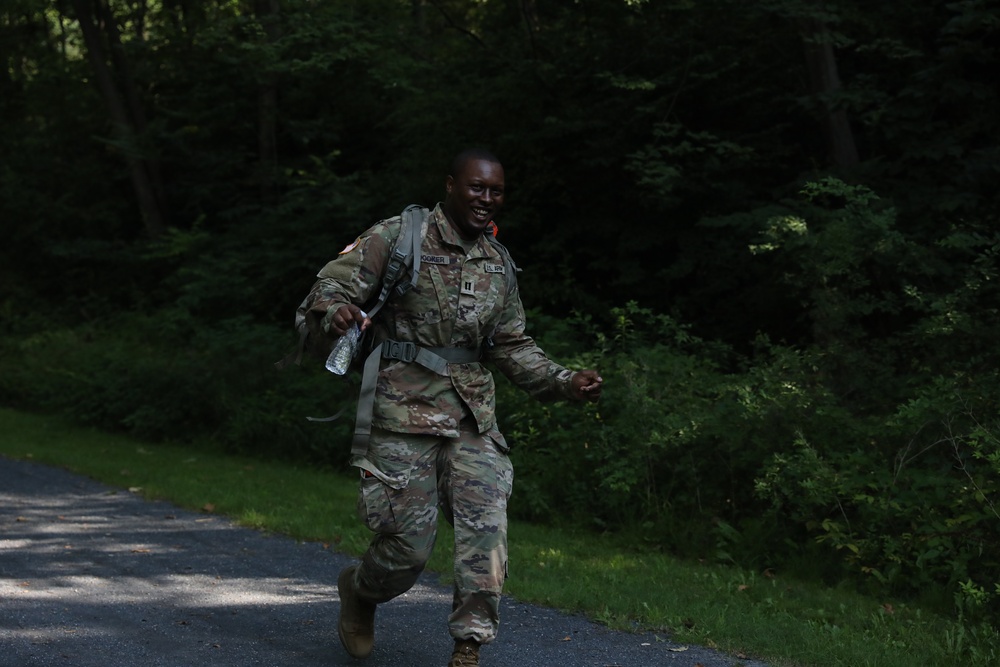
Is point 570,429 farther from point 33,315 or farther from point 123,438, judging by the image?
point 33,315

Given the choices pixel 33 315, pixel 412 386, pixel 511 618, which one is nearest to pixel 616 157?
pixel 511 618

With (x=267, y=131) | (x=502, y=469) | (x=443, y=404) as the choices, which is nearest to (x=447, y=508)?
(x=502, y=469)

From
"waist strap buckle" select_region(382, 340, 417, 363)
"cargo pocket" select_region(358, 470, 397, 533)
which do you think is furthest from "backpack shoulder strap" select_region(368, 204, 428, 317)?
"cargo pocket" select_region(358, 470, 397, 533)

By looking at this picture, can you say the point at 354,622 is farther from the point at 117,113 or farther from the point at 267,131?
the point at 117,113

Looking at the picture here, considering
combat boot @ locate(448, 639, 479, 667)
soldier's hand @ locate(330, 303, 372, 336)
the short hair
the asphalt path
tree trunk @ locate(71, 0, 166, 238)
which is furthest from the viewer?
tree trunk @ locate(71, 0, 166, 238)

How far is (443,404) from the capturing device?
4852mm

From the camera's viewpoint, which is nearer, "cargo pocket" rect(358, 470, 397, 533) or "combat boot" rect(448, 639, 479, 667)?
"combat boot" rect(448, 639, 479, 667)

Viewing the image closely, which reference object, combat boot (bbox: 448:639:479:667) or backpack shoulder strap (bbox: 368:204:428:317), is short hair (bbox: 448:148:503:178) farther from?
combat boot (bbox: 448:639:479:667)

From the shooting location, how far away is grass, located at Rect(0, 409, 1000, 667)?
544cm

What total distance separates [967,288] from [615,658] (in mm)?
4537

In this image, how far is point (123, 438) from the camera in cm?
1477

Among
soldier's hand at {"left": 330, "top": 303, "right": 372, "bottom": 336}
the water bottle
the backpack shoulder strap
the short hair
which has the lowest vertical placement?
the water bottle

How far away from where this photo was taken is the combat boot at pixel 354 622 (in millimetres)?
5125

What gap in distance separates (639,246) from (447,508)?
9172 mm
